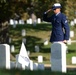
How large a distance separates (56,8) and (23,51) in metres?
1.44

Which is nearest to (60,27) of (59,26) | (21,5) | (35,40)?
(59,26)

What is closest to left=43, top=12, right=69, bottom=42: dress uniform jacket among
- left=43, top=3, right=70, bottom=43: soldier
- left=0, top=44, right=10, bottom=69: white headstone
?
left=43, top=3, right=70, bottom=43: soldier

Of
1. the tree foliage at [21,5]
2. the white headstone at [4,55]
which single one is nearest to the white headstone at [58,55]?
the white headstone at [4,55]

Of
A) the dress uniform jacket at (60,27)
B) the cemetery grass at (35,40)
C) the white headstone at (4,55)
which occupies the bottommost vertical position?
the cemetery grass at (35,40)

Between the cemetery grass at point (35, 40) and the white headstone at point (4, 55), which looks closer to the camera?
the white headstone at point (4, 55)

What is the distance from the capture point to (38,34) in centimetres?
2700

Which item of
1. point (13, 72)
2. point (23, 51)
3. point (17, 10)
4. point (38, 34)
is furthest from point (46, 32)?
point (13, 72)

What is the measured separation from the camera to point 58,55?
1058 cm

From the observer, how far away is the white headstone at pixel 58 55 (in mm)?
10445

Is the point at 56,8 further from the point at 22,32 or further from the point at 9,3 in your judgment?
the point at 22,32

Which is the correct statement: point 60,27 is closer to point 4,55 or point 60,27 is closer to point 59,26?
point 59,26

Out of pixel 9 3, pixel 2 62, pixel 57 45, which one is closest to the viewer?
pixel 57 45

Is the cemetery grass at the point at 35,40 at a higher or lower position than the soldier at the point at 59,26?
lower

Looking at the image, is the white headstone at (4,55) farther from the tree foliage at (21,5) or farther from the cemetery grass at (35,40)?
the cemetery grass at (35,40)
